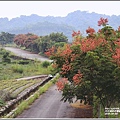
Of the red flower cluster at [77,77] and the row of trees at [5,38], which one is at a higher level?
the row of trees at [5,38]

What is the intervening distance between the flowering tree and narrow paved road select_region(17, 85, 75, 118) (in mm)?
2962

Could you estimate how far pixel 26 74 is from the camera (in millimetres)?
36562

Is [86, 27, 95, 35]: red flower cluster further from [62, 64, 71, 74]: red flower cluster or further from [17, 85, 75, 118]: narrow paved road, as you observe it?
[17, 85, 75, 118]: narrow paved road

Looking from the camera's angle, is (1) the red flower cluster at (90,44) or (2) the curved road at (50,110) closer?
(1) the red flower cluster at (90,44)

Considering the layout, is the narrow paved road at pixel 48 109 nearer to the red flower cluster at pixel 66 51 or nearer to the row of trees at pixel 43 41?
the red flower cluster at pixel 66 51

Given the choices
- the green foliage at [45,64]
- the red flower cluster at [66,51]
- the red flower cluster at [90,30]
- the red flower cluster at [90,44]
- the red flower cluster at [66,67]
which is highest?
the red flower cluster at [90,30]

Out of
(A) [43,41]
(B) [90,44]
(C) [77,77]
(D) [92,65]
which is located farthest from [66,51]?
(A) [43,41]

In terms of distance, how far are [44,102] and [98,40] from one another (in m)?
8.17

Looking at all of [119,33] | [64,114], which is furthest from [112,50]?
[64,114]

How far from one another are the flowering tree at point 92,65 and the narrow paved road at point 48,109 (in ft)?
9.72

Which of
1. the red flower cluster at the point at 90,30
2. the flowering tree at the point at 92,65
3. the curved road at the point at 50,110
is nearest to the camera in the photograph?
the flowering tree at the point at 92,65

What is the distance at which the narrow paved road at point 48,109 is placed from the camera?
50.6 ft

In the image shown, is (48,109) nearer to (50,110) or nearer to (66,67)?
(50,110)

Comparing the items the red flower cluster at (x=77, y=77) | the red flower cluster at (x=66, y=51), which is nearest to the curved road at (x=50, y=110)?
Answer: the red flower cluster at (x=66, y=51)
